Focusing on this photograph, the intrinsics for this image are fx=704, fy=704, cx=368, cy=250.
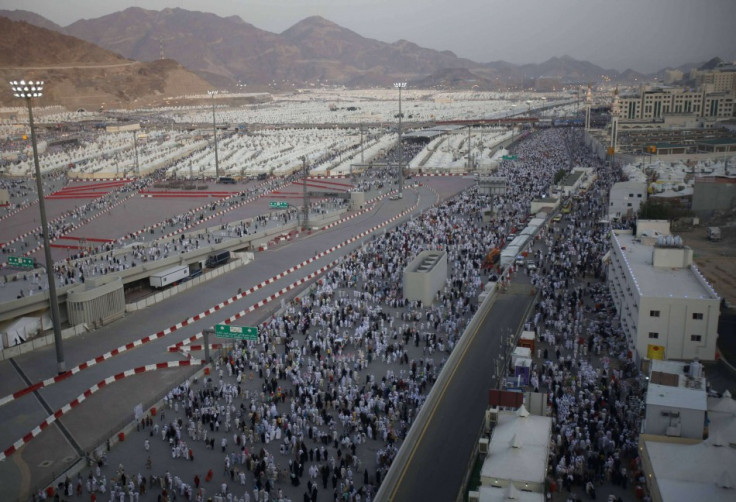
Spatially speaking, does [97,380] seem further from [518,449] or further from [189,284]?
[518,449]

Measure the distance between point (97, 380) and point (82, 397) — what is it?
1.22m

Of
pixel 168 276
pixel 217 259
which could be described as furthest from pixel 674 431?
pixel 217 259

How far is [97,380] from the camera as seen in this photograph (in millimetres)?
17703

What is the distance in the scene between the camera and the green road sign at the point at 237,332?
58.8 ft

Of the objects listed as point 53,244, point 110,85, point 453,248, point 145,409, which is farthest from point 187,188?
point 110,85

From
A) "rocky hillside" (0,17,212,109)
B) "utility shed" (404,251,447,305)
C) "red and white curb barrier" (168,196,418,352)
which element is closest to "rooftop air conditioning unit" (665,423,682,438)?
"utility shed" (404,251,447,305)

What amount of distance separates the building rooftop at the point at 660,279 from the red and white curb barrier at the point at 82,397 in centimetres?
1188

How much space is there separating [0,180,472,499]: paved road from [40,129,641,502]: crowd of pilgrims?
1062mm

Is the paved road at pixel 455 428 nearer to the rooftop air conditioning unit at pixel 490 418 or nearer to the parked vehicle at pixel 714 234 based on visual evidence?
the rooftop air conditioning unit at pixel 490 418

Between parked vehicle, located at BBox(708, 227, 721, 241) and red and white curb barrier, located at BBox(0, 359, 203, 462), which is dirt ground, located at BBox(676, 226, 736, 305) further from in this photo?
red and white curb barrier, located at BBox(0, 359, 203, 462)

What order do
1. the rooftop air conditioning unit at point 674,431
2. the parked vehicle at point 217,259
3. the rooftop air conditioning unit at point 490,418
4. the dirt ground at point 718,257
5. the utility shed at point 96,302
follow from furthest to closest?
the parked vehicle at point 217,259 < the dirt ground at point 718,257 < the utility shed at point 96,302 < the rooftop air conditioning unit at point 490,418 < the rooftop air conditioning unit at point 674,431

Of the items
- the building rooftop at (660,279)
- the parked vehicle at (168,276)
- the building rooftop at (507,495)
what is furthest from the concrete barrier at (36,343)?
the building rooftop at (660,279)

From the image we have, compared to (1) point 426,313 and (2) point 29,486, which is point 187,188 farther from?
(2) point 29,486

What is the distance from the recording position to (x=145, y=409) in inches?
627
